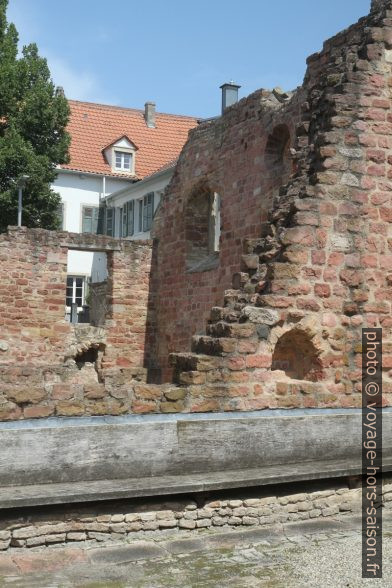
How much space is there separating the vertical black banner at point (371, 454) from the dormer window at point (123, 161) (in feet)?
93.6

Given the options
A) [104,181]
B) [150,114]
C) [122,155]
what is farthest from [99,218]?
[150,114]

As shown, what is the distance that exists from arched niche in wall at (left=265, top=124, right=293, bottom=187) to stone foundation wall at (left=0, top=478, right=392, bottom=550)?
7.96 m

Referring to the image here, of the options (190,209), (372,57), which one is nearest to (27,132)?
(190,209)

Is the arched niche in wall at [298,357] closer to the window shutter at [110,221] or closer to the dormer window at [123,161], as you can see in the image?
the window shutter at [110,221]

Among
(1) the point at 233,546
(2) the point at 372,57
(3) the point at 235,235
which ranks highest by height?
(2) the point at 372,57

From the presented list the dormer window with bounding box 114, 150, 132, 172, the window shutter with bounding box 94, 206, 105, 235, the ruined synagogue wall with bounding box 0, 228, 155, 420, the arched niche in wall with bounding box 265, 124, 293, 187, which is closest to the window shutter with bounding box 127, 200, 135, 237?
the window shutter with bounding box 94, 206, 105, 235

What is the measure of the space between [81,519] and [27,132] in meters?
23.0

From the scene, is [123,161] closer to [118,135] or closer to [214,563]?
[118,135]

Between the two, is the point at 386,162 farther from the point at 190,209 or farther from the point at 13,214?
the point at 13,214

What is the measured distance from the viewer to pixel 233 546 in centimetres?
560

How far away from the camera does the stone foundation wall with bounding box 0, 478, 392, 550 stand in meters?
5.32

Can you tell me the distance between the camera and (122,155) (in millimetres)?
35969

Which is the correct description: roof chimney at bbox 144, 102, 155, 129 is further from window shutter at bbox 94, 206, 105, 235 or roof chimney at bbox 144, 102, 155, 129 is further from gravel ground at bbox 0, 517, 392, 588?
gravel ground at bbox 0, 517, 392, 588

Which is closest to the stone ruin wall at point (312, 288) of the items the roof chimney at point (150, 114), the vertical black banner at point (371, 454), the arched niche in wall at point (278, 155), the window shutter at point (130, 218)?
the vertical black banner at point (371, 454)
